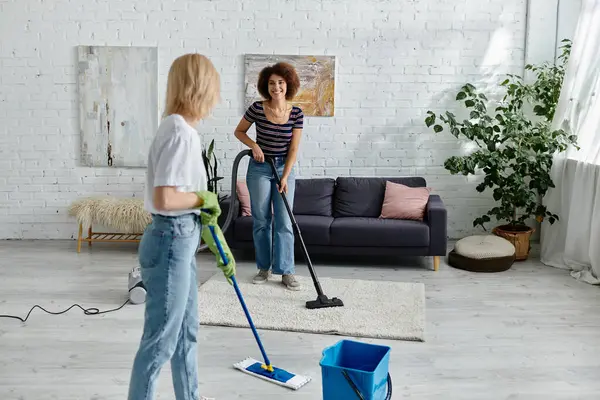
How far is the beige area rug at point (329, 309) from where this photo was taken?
3600 millimetres

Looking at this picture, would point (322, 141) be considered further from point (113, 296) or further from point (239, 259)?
point (113, 296)

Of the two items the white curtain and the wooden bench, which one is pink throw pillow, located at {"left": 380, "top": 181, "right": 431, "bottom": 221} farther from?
the wooden bench

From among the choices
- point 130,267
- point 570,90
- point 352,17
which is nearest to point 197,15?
point 352,17

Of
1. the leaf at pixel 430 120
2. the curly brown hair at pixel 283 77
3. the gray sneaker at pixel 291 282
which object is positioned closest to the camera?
the curly brown hair at pixel 283 77

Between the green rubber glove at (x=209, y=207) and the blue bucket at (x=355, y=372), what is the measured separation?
0.69 metres

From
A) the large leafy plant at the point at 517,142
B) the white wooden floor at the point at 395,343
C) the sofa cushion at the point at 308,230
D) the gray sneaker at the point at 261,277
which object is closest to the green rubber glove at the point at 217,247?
the white wooden floor at the point at 395,343

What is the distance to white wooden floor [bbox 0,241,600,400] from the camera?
9.34ft

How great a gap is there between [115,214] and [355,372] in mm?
3585

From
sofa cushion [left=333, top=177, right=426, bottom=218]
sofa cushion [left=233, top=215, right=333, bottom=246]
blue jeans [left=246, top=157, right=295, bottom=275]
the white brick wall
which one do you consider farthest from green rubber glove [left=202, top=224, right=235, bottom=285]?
the white brick wall

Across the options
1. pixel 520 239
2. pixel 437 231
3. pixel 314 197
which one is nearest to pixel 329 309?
pixel 437 231

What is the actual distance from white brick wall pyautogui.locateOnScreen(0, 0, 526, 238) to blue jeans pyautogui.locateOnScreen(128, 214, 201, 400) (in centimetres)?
378

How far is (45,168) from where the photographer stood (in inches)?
233

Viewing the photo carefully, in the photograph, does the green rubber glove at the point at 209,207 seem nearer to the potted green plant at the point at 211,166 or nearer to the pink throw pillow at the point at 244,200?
the pink throw pillow at the point at 244,200

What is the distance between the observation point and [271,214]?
441 cm
